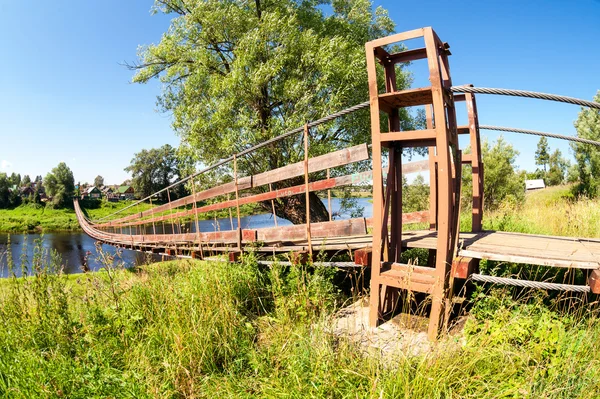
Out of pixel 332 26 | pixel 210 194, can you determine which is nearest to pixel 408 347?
pixel 210 194

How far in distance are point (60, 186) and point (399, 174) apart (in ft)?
247

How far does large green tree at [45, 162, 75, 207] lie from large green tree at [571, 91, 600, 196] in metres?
73.0

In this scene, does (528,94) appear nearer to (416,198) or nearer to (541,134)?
(541,134)

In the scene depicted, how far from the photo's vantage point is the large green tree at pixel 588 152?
838 inches

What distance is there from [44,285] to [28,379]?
1.23 meters

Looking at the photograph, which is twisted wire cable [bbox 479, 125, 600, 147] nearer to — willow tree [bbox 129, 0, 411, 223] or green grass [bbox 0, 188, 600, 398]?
green grass [bbox 0, 188, 600, 398]

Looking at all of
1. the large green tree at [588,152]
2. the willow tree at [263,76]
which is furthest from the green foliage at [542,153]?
the willow tree at [263,76]

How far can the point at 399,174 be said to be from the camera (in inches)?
134

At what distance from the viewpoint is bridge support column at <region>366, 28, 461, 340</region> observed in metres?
2.76

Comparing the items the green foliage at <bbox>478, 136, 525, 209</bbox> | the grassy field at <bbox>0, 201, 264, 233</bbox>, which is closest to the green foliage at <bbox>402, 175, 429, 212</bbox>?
the green foliage at <bbox>478, 136, 525, 209</bbox>

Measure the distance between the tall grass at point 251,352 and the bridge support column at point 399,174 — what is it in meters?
0.45

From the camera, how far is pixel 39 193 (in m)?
66.0

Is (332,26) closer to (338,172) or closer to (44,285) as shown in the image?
(338,172)

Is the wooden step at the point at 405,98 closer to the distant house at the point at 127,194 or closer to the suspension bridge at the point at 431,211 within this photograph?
the suspension bridge at the point at 431,211
